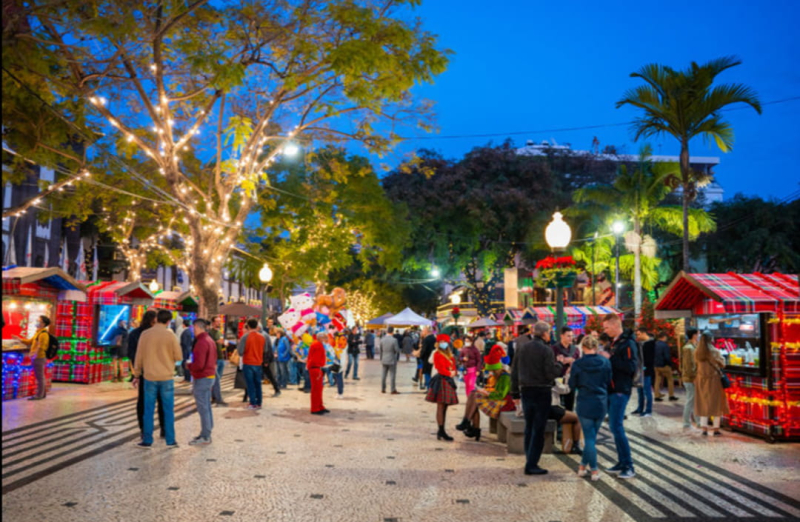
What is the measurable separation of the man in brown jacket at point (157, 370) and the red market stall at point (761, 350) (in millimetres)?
8332

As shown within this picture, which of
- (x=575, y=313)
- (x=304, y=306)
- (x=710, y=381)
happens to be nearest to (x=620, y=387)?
(x=710, y=381)

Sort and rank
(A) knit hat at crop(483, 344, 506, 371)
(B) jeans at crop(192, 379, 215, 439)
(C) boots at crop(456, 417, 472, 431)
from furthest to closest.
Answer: (C) boots at crop(456, 417, 472, 431), (A) knit hat at crop(483, 344, 506, 371), (B) jeans at crop(192, 379, 215, 439)

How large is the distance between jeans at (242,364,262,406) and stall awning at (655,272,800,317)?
8.20m

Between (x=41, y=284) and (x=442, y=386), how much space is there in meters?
10.8

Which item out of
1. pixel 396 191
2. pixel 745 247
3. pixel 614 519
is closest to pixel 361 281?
pixel 396 191

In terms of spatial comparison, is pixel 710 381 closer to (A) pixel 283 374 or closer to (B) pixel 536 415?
(B) pixel 536 415

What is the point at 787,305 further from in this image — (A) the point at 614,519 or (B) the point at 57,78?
(B) the point at 57,78

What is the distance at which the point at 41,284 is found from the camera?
51.8ft

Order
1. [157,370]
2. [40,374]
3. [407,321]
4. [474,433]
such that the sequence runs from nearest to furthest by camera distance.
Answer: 1. [157,370]
2. [474,433]
3. [40,374]
4. [407,321]

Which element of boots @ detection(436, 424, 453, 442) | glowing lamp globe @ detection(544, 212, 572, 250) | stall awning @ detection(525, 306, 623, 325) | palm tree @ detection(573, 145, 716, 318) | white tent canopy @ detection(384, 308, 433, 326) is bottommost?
boots @ detection(436, 424, 453, 442)

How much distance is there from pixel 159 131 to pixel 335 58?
463cm

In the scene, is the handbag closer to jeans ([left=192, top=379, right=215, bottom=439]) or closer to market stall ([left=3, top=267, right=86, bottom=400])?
jeans ([left=192, top=379, right=215, bottom=439])

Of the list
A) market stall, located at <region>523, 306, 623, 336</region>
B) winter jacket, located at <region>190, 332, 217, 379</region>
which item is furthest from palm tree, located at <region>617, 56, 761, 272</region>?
winter jacket, located at <region>190, 332, 217, 379</region>

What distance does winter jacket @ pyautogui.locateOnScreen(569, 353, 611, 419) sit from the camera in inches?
287
